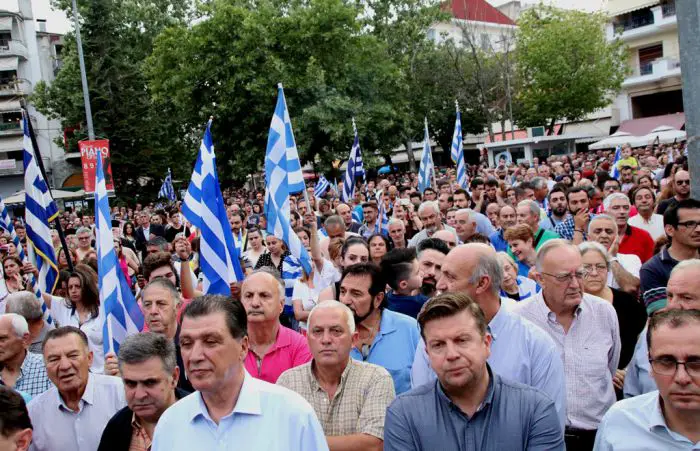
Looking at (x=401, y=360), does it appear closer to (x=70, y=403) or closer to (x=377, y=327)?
(x=377, y=327)

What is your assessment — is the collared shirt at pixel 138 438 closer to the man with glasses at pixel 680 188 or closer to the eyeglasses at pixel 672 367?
the eyeglasses at pixel 672 367

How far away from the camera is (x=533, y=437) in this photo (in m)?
2.96

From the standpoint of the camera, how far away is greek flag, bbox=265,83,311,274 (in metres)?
7.52

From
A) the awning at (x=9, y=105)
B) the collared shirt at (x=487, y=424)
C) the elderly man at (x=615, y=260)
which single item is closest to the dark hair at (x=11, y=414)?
the collared shirt at (x=487, y=424)

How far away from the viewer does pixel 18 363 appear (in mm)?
5035

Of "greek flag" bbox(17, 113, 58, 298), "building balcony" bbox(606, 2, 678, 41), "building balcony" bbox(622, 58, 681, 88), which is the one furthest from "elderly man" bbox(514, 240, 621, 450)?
"building balcony" bbox(606, 2, 678, 41)

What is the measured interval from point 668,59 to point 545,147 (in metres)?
9.45

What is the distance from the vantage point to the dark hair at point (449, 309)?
120 inches

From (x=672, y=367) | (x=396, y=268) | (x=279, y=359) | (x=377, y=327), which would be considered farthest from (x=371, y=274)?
(x=672, y=367)

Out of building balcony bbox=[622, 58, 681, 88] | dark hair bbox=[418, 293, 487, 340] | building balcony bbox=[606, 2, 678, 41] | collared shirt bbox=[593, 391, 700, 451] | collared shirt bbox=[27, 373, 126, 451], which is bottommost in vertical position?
collared shirt bbox=[27, 373, 126, 451]

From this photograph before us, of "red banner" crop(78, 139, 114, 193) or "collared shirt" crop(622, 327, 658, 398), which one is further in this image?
"red banner" crop(78, 139, 114, 193)

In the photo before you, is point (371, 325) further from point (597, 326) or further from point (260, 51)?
point (260, 51)

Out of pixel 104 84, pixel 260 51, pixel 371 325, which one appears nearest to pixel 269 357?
pixel 371 325

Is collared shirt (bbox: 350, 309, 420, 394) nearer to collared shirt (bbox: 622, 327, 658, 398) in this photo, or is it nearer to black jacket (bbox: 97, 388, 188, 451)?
collared shirt (bbox: 622, 327, 658, 398)
